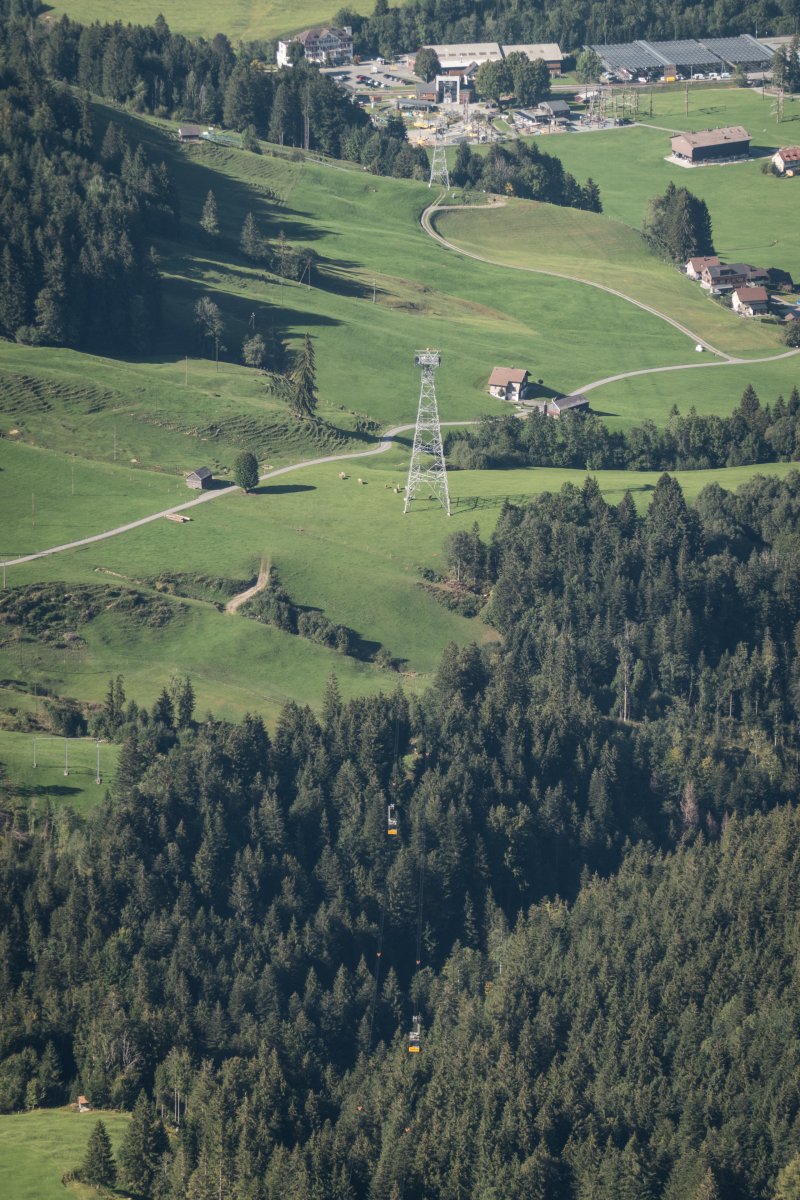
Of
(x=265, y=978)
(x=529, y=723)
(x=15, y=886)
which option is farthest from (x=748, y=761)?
(x=15, y=886)

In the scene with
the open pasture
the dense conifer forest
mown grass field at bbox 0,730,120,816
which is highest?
the open pasture

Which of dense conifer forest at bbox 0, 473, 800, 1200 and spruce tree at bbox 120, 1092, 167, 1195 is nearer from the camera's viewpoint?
spruce tree at bbox 120, 1092, 167, 1195

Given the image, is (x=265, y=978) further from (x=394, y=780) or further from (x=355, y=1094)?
(x=394, y=780)

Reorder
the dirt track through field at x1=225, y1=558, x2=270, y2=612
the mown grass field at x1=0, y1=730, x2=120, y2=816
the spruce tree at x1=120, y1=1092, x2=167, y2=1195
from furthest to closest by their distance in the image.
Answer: the dirt track through field at x1=225, y1=558, x2=270, y2=612, the mown grass field at x1=0, y1=730, x2=120, y2=816, the spruce tree at x1=120, y1=1092, x2=167, y2=1195

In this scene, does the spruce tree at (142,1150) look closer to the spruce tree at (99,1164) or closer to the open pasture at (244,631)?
the spruce tree at (99,1164)

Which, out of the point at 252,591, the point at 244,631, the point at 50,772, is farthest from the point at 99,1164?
the point at 252,591

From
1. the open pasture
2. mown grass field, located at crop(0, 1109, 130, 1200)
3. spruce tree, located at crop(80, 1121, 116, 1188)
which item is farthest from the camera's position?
the open pasture

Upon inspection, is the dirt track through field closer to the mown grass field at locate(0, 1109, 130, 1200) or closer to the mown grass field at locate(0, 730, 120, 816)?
the mown grass field at locate(0, 730, 120, 816)

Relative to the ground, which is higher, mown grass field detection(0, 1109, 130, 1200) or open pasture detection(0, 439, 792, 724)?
open pasture detection(0, 439, 792, 724)

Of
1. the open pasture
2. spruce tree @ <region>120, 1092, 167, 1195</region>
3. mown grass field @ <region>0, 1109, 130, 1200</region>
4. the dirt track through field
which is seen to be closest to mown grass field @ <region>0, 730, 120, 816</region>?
the open pasture
